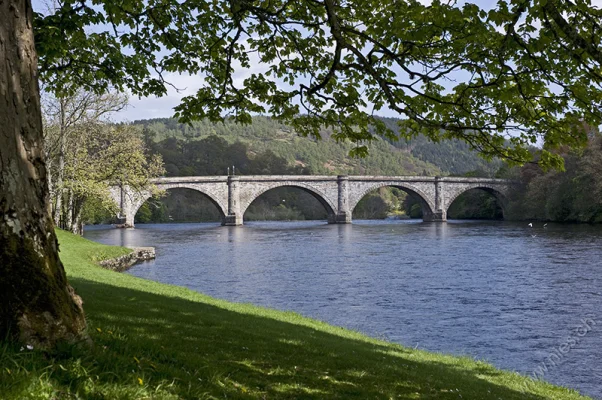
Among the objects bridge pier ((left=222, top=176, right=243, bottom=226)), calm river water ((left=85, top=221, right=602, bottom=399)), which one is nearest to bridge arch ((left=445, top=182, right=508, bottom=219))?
bridge pier ((left=222, top=176, right=243, bottom=226))

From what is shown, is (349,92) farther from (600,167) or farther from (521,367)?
(600,167)

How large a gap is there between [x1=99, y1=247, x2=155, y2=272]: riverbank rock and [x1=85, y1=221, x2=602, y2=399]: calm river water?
78cm

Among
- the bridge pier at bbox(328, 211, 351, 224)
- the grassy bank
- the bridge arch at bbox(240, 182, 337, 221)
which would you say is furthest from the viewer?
the bridge pier at bbox(328, 211, 351, 224)

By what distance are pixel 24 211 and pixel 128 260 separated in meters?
26.1

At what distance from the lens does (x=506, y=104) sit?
8258mm

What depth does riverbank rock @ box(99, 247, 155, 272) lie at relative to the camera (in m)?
26.4

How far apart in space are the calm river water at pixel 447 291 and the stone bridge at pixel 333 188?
4083cm

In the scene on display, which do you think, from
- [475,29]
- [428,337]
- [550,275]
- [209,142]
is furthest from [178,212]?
[475,29]

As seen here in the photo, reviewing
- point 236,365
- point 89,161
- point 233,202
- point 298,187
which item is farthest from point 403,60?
point 298,187

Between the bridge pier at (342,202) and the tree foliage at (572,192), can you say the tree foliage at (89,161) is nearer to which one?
the tree foliage at (572,192)

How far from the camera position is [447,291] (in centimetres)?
2134

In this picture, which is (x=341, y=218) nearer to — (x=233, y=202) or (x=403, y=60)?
(x=233, y=202)

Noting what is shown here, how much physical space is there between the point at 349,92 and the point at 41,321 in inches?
246

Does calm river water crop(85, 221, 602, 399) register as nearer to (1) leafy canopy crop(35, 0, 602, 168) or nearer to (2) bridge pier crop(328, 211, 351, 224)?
(1) leafy canopy crop(35, 0, 602, 168)
